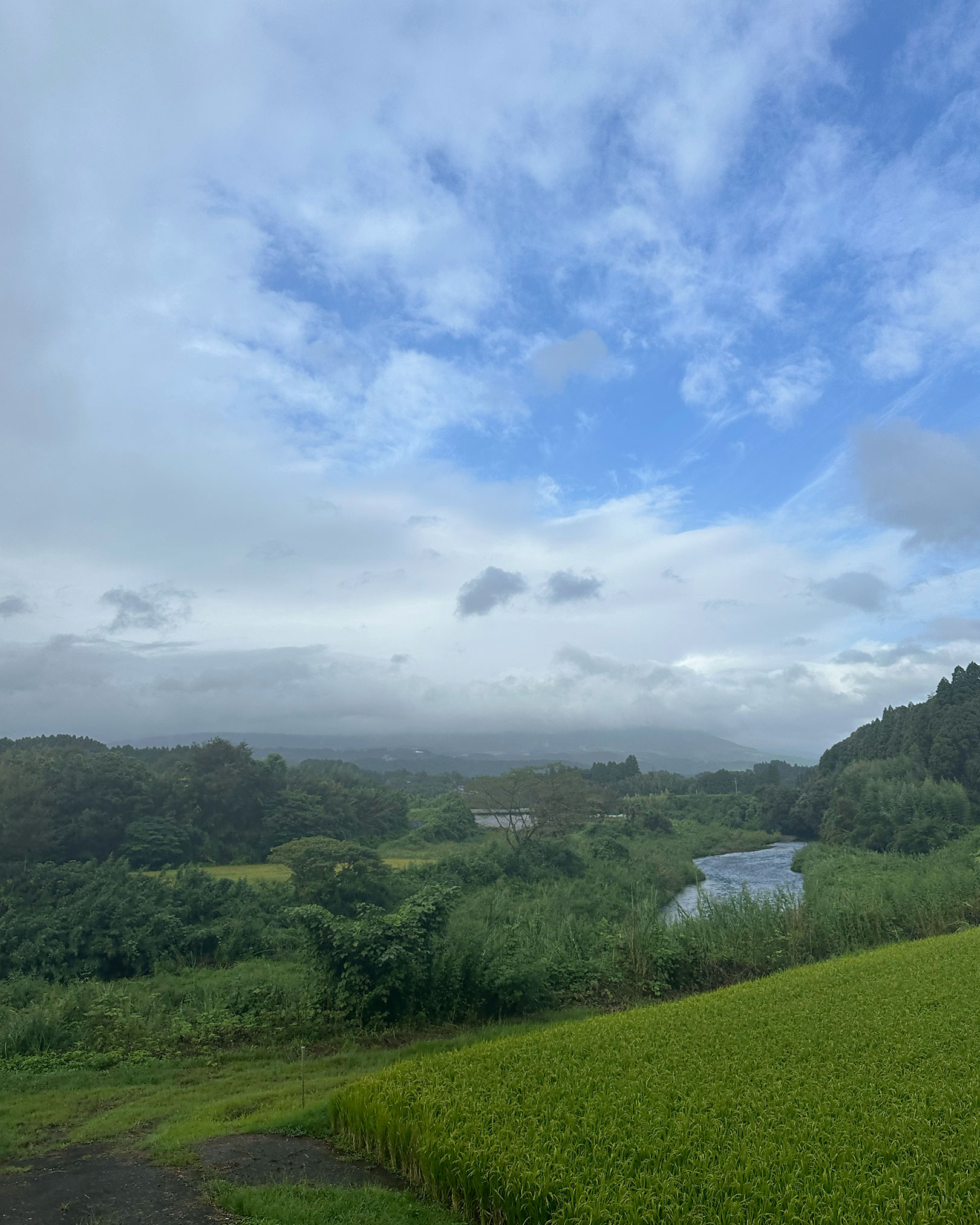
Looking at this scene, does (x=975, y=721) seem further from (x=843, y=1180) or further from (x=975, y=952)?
(x=843, y=1180)

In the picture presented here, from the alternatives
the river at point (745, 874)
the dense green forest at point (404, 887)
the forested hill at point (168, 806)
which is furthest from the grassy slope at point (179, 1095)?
the forested hill at point (168, 806)

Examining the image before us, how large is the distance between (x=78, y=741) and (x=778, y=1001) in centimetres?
5279

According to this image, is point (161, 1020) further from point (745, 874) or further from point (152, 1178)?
point (745, 874)

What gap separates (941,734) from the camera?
4603cm

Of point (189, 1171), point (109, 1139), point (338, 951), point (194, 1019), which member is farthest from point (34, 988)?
point (189, 1171)

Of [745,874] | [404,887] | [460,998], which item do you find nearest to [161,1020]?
[460,998]

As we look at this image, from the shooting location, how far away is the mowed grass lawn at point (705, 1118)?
16.9ft

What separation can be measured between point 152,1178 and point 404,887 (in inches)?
837

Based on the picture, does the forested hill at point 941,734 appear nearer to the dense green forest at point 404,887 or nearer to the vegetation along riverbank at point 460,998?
the dense green forest at point 404,887

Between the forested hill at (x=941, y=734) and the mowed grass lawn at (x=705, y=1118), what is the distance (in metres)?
40.8

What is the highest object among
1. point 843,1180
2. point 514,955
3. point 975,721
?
point 975,721

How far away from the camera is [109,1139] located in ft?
26.8

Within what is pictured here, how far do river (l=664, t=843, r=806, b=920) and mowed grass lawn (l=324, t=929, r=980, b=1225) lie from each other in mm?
21127

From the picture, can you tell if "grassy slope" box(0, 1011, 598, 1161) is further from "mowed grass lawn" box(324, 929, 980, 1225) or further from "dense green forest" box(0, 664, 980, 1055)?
"mowed grass lawn" box(324, 929, 980, 1225)
